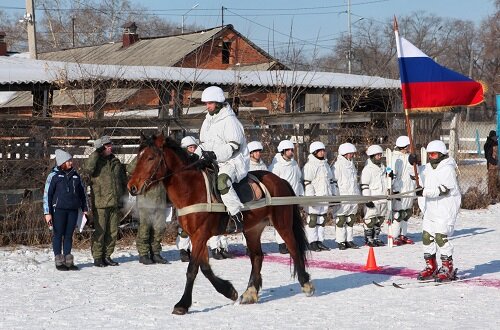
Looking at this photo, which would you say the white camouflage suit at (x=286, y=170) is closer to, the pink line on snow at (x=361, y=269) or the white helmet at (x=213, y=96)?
the pink line on snow at (x=361, y=269)

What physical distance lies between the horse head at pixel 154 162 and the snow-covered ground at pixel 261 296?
1.51m

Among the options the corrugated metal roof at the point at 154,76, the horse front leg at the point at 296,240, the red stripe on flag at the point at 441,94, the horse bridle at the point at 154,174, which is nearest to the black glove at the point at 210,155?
the horse bridle at the point at 154,174

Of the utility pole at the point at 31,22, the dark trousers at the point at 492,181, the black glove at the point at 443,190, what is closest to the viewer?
the black glove at the point at 443,190

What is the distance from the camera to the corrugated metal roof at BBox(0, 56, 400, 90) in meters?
19.7

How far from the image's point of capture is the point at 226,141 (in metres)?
10.3

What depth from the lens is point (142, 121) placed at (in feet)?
55.8

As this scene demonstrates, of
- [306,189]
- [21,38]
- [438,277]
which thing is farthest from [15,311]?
[21,38]

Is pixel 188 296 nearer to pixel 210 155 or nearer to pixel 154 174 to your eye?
pixel 154 174

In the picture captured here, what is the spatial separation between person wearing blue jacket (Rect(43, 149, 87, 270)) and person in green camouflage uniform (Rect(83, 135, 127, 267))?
35 cm

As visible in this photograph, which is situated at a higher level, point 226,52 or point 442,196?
point 226,52

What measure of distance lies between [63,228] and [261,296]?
3775 millimetres

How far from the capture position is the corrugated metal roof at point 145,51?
37375 mm

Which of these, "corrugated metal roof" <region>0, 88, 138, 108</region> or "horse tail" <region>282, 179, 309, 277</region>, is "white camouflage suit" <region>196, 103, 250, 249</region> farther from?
"corrugated metal roof" <region>0, 88, 138, 108</region>

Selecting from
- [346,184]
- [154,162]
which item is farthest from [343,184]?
[154,162]
